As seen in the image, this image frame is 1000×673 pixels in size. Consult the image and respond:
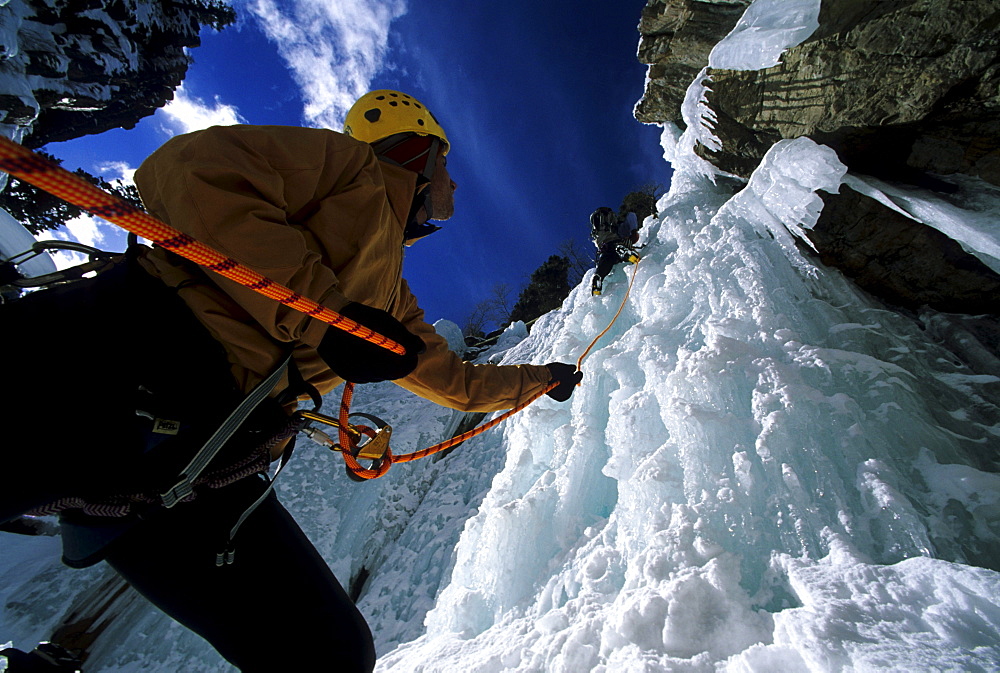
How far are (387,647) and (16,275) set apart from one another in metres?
4.07

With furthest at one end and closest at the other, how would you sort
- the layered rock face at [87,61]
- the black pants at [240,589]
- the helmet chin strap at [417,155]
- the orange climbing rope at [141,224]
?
the layered rock face at [87,61] < the helmet chin strap at [417,155] < the black pants at [240,589] < the orange climbing rope at [141,224]

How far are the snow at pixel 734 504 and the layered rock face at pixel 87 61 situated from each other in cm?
1003

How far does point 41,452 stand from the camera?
0.96 meters

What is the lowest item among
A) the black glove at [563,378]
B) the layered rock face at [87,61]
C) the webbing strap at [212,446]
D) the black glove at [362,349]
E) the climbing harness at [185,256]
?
the webbing strap at [212,446]

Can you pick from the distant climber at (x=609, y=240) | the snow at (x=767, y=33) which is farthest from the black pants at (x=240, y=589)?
the distant climber at (x=609, y=240)

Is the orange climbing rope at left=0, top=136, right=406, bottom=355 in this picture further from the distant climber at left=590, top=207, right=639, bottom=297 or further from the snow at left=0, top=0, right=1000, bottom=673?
the distant climber at left=590, top=207, right=639, bottom=297

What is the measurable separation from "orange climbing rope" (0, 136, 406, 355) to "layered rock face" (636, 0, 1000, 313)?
382 centimetres

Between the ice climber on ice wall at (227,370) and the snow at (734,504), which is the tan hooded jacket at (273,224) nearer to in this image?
the ice climber on ice wall at (227,370)

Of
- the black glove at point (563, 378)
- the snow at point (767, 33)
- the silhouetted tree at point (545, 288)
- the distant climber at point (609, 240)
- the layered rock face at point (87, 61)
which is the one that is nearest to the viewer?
the black glove at point (563, 378)

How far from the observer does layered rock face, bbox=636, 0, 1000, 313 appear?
2566 millimetres

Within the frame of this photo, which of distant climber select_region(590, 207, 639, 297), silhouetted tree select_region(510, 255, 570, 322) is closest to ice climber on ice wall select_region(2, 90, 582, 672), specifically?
distant climber select_region(590, 207, 639, 297)

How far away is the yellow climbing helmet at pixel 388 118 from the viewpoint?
1.94m

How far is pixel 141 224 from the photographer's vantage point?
82 cm

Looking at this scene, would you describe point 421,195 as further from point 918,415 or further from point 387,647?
point 387,647
